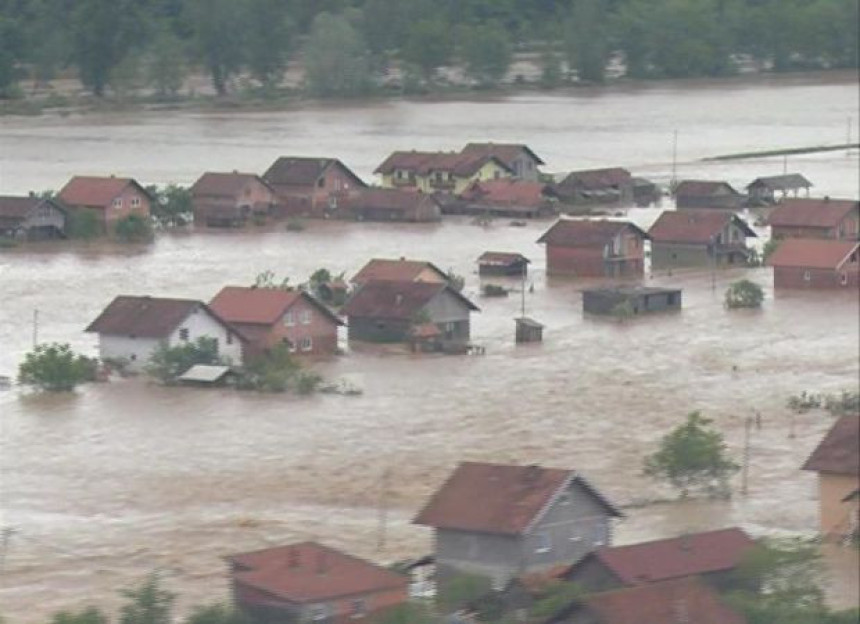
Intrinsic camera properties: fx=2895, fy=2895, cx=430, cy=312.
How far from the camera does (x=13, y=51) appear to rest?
20.4 meters

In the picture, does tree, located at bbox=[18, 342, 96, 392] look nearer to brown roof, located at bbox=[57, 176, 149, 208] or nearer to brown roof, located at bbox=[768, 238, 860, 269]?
brown roof, located at bbox=[768, 238, 860, 269]

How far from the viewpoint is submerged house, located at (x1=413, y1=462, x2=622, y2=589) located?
23.9 feet

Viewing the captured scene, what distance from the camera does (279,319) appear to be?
1151cm

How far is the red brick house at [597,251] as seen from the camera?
47.2ft

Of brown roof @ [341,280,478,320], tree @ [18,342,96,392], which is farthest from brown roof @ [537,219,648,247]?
tree @ [18,342,96,392]

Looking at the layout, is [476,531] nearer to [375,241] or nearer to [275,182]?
[375,241]

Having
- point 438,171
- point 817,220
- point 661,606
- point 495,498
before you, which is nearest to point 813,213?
point 817,220

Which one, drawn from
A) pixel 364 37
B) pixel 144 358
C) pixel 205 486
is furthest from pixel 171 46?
pixel 205 486

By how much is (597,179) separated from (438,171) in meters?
1.04

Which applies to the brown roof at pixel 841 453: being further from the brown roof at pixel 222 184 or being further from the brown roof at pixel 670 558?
the brown roof at pixel 222 184

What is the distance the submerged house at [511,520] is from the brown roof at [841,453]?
2.84 ft

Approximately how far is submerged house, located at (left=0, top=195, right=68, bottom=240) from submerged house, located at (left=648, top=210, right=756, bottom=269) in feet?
10.6

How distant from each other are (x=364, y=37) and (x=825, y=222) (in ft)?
41.2

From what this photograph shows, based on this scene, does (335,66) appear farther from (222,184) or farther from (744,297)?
(744,297)
